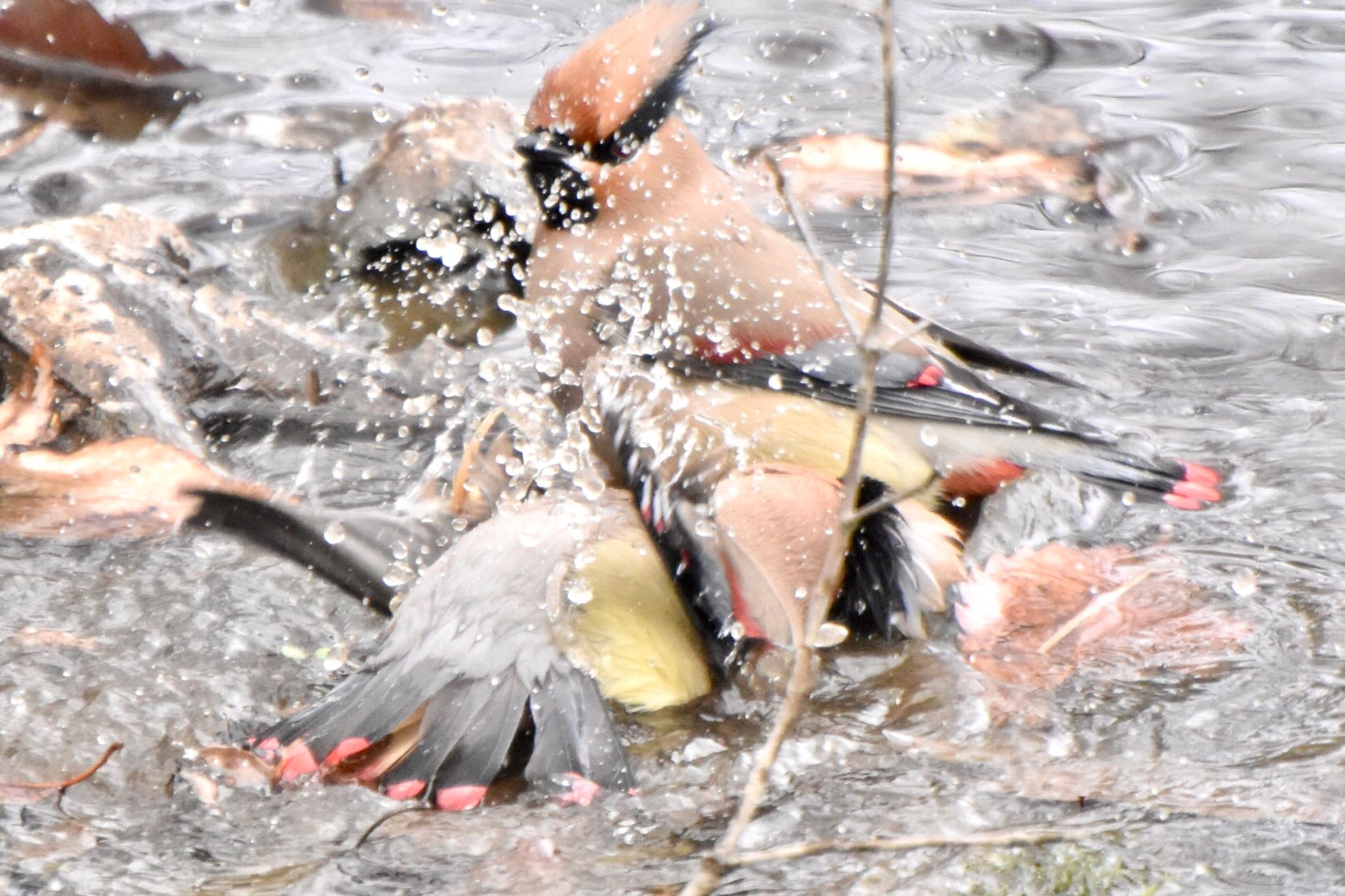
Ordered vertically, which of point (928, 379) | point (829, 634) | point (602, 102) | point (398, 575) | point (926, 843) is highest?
point (602, 102)

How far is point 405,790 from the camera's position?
99.1 inches

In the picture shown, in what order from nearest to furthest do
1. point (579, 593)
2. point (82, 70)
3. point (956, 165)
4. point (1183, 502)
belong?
point (579, 593), point (1183, 502), point (956, 165), point (82, 70)

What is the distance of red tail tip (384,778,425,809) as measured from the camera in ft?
8.24

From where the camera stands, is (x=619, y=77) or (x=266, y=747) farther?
(x=619, y=77)

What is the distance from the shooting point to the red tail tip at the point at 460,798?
8.18ft

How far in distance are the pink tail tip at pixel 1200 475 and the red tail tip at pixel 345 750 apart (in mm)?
1957

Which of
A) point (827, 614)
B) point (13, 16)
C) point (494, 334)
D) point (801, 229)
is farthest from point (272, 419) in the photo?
point (13, 16)

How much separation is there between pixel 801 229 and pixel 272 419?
2.25 m

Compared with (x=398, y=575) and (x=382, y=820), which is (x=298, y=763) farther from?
(x=398, y=575)

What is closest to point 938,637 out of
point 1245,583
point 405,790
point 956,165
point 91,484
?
point 1245,583

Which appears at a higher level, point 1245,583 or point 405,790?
point 405,790

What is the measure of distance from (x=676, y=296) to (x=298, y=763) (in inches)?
73.9

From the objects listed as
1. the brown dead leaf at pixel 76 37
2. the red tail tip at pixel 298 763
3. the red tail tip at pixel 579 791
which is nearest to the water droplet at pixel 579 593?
the red tail tip at pixel 579 791

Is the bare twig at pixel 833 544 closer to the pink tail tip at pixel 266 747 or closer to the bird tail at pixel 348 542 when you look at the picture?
the pink tail tip at pixel 266 747
